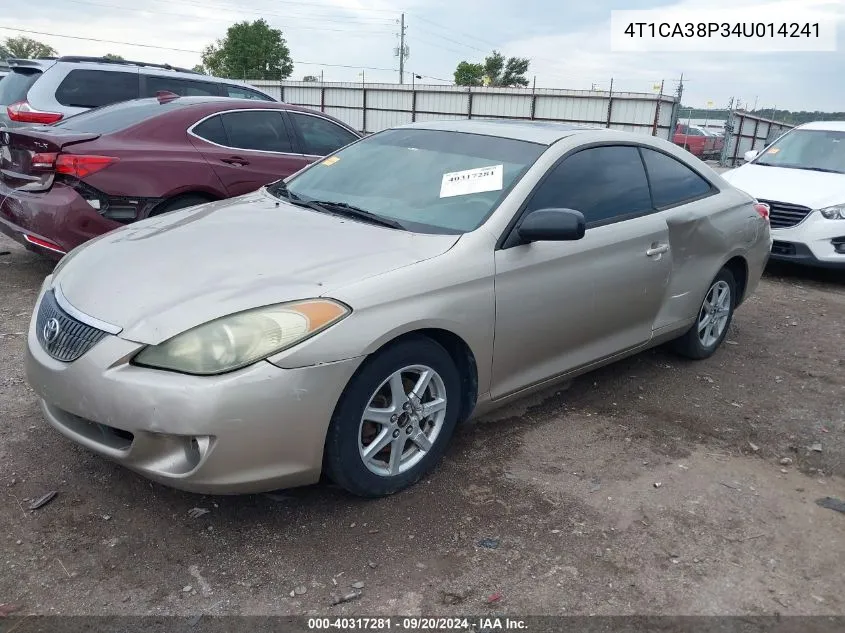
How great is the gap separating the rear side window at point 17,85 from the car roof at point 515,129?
5993mm

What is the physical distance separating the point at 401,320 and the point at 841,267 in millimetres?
6531

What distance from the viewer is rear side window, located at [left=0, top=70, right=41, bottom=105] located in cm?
818

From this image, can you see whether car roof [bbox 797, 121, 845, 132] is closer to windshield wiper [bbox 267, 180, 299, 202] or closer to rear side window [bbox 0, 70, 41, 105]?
windshield wiper [bbox 267, 180, 299, 202]

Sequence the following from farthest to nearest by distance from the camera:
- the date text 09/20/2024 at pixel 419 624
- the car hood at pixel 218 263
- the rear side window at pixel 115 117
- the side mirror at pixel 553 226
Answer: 1. the rear side window at pixel 115 117
2. the side mirror at pixel 553 226
3. the car hood at pixel 218 263
4. the date text 09/20/2024 at pixel 419 624

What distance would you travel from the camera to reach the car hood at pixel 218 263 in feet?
A: 8.56

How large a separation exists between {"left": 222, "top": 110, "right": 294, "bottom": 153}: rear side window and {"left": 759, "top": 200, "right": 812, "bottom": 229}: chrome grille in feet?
17.1

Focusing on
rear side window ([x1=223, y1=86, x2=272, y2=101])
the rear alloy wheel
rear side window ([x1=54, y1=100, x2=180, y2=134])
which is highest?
rear side window ([x1=223, y1=86, x2=272, y2=101])

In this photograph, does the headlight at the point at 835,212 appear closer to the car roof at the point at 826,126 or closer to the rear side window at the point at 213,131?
the car roof at the point at 826,126

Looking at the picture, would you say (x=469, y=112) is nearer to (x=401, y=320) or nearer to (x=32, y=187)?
(x=32, y=187)

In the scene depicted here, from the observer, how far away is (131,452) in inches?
101

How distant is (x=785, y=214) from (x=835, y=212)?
1.54ft

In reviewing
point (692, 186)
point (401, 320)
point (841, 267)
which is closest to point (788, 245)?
point (841, 267)

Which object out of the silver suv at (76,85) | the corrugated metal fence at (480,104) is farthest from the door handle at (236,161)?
the corrugated metal fence at (480,104)

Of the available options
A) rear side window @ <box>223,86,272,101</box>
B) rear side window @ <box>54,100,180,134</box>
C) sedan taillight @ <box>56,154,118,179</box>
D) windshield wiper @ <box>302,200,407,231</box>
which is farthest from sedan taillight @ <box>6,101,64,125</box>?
windshield wiper @ <box>302,200,407,231</box>
